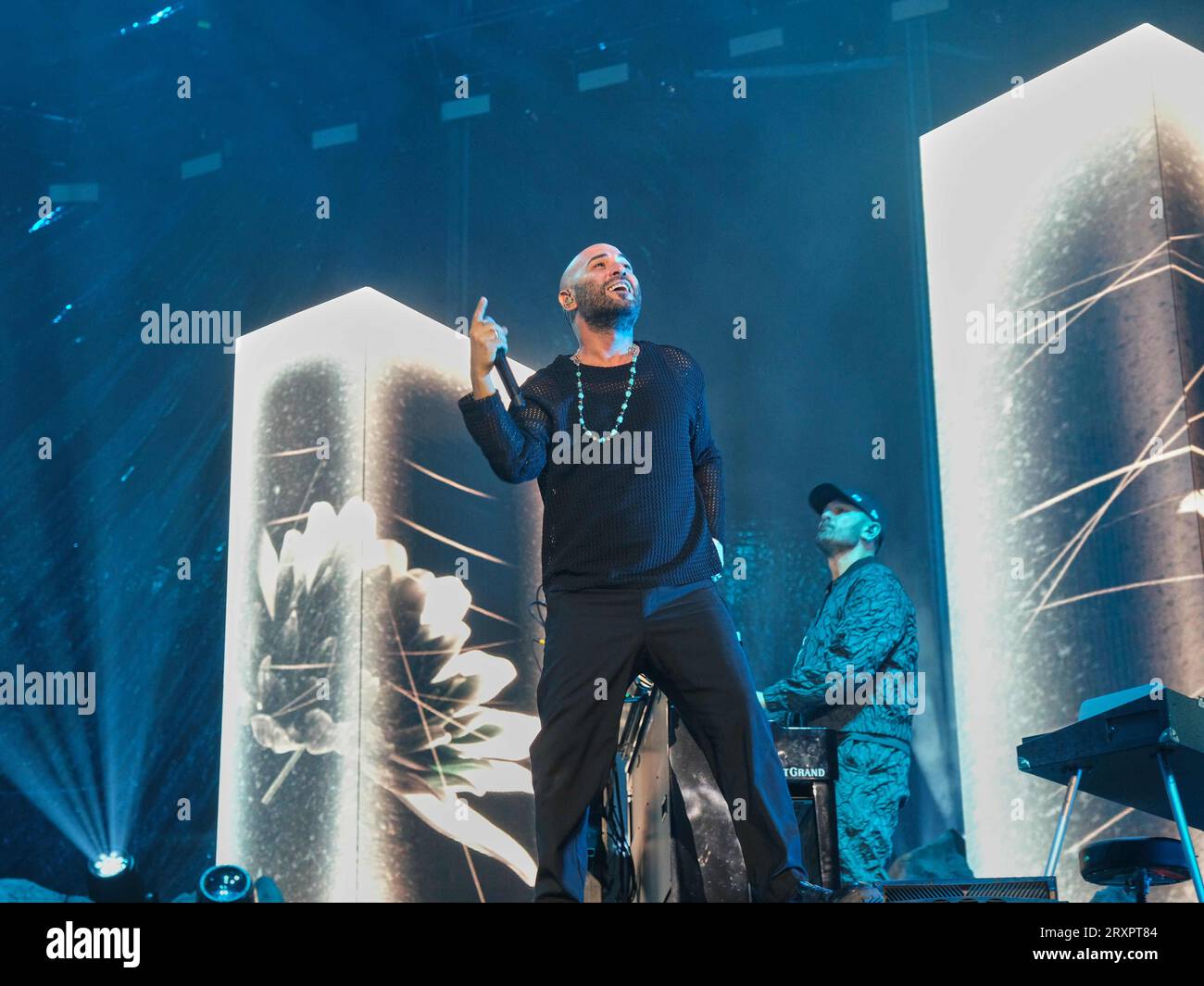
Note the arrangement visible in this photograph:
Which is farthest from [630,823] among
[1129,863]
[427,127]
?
[427,127]

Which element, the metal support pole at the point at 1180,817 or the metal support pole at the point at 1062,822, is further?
the metal support pole at the point at 1062,822

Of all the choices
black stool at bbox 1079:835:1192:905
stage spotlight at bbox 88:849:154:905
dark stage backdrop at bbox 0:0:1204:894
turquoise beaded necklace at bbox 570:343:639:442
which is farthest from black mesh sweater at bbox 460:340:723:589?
stage spotlight at bbox 88:849:154:905

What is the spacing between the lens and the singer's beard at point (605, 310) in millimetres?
3225

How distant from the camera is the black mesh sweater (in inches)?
116

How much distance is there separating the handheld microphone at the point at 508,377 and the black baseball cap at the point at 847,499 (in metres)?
2.11

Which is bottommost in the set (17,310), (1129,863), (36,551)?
(1129,863)

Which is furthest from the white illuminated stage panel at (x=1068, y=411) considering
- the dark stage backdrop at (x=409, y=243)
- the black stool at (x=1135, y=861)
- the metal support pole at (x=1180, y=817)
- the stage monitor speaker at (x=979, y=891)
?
the stage monitor speaker at (x=979, y=891)

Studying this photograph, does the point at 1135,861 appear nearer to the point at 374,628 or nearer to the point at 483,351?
the point at 483,351

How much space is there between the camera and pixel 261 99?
650 centimetres

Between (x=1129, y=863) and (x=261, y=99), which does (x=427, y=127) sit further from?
(x=1129, y=863)

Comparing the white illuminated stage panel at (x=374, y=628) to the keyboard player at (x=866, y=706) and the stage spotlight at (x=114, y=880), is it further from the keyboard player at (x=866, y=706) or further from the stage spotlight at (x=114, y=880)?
the keyboard player at (x=866, y=706)

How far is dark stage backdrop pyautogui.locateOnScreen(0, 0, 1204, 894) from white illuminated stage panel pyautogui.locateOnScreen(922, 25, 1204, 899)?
187 mm

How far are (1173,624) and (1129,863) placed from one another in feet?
3.71

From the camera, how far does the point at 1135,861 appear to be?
375 centimetres
